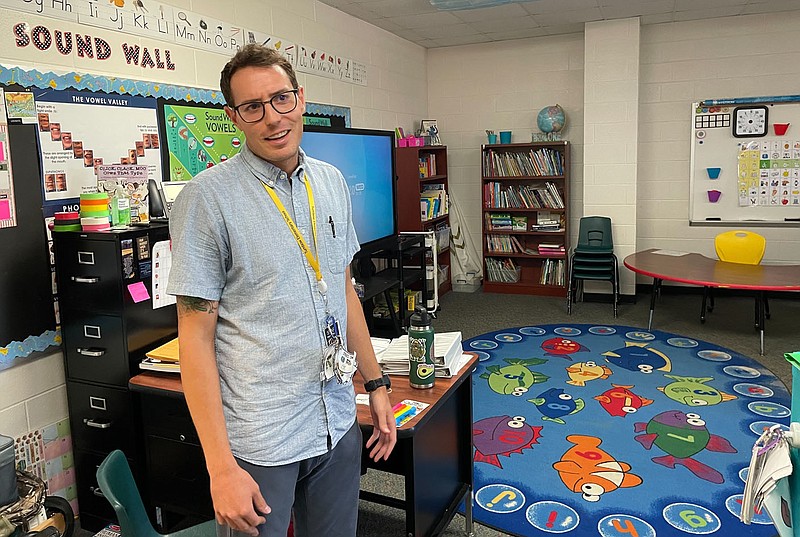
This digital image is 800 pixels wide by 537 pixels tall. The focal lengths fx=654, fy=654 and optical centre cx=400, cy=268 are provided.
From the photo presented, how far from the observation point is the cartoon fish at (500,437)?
329 centimetres

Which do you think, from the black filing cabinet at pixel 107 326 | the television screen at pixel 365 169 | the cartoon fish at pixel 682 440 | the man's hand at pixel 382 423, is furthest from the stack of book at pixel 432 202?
the man's hand at pixel 382 423

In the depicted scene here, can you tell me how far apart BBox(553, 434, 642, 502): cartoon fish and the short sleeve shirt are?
187 cm

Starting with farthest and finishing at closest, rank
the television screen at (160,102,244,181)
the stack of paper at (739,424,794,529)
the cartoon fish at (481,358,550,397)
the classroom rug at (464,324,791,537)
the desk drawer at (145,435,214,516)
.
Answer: the cartoon fish at (481,358,550,397), the television screen at (160,102,244,181), the classroom rug at (464,324,791,537), the desk drawer at (145,435,214,516), the stack of paper at (739,424,794,529)

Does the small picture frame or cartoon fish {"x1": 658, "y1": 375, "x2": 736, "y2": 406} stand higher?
the small picture frame

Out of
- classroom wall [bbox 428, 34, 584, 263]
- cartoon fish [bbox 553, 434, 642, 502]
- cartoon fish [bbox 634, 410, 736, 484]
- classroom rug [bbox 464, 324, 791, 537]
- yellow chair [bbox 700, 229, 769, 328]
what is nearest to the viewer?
classroom rug [bbox 464, 324, 791, 537]

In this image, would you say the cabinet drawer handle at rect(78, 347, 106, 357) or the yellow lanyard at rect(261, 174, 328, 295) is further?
the cabinet drawer handle at rect(78, 347, 106, 357)

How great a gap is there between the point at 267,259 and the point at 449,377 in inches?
42.8

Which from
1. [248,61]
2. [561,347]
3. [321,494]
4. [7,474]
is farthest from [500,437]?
[248,61]

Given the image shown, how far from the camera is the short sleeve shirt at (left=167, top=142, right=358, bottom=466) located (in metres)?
1.32

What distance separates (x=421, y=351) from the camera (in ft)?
7.06

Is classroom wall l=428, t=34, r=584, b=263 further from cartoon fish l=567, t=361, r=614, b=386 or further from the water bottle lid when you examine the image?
the water bottle lid

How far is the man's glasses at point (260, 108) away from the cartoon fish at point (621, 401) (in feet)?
9.79

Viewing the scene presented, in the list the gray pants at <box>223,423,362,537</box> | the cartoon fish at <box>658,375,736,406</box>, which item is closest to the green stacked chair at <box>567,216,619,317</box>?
the cartoon fish at <box>658,375,736,406</box>

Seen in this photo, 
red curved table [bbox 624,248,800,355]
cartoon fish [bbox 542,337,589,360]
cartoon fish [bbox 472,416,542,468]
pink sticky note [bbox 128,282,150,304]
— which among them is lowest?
cartoon fish [bbox 472,416,542,468]
